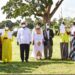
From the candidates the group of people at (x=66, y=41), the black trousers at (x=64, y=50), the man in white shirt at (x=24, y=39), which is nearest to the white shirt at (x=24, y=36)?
the man in white shirt at (x=24, y=39)

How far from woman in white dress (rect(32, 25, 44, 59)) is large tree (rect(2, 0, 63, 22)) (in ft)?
131

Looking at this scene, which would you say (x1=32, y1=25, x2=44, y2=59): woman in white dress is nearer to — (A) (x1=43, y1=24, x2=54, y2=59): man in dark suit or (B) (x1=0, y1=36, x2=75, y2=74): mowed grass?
(A) (x1=43, y1=24, x2=54, y2=59): man in dark suit

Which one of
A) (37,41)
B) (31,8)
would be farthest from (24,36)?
(31,8)

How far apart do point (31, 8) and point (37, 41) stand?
42.5 m

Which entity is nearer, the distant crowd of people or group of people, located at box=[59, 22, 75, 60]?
the distant crowd of people

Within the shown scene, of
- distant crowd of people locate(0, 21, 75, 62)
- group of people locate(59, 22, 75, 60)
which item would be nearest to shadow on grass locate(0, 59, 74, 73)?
distant crowd of people locate(0, 21, 75, 62)

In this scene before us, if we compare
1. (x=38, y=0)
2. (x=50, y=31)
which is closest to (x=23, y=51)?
(x=50, y=31)

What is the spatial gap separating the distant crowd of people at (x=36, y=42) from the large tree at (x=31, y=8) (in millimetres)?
39538

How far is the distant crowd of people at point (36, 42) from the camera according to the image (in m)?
21.4

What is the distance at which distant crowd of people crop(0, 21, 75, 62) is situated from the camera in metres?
21.4

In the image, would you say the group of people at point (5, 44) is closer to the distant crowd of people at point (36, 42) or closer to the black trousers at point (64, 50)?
the distant crowd of people at point (36, 42)

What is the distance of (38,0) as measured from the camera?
6575 centimetres

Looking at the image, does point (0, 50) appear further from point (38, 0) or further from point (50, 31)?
point (38, 0)

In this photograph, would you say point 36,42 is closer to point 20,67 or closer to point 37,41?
point 37,41
